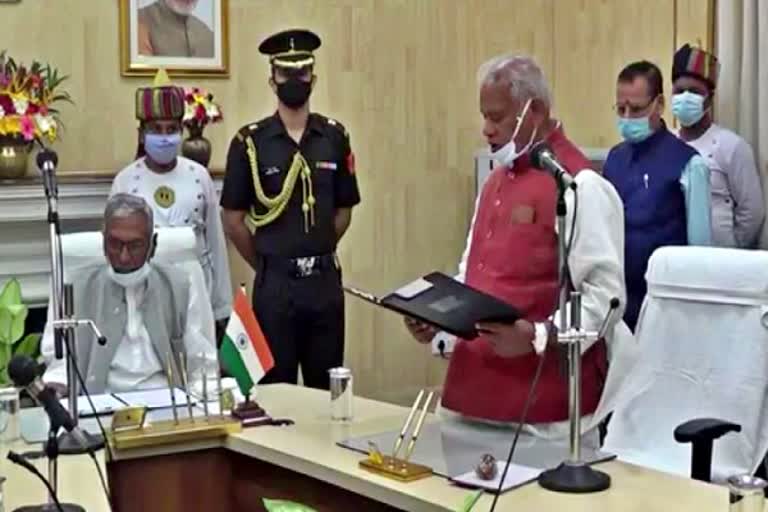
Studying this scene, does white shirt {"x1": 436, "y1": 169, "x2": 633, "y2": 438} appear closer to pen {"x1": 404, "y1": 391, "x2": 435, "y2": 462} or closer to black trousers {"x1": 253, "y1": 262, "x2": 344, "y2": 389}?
pen {"x1": 404, "y1": 391, "x2": 435, "y2": 462}

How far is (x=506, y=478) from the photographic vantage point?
223 centimetres

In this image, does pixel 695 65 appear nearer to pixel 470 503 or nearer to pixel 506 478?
pixel 506 478

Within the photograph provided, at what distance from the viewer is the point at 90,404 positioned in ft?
9.42

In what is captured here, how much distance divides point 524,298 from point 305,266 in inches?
72.8

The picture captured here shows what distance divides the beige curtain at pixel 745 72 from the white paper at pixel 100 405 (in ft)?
9.44

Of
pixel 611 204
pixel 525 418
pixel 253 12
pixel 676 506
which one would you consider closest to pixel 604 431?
pixel 525 418

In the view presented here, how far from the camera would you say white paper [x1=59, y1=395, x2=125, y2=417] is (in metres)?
2.86

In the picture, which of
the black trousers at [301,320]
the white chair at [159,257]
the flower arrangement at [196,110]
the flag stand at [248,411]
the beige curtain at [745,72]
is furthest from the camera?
the flower arrangement at [196,110]

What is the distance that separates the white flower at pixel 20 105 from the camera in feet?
15.1

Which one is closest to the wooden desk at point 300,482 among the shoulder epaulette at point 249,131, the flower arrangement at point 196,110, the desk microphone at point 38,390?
the desk microphone at point 38,390

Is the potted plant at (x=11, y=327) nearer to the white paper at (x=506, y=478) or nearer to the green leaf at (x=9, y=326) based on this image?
the green leaf at (x=9, y=326)

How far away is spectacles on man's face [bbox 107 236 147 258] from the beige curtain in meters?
2.67

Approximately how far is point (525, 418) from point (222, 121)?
124 inches

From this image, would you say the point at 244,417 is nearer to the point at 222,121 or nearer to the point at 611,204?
the point at 611,204
